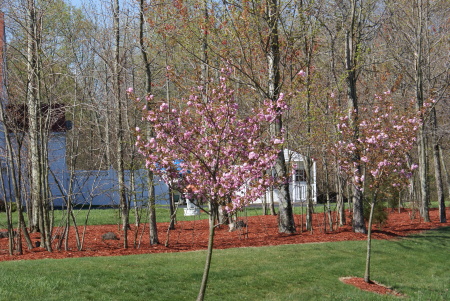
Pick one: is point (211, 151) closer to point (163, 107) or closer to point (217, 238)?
point (163, 107)

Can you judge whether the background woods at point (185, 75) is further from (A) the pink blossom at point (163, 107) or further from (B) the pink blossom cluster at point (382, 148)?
(A) the pink blossom at point (163, 107)

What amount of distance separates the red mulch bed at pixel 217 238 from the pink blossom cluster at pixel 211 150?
12.8 feet

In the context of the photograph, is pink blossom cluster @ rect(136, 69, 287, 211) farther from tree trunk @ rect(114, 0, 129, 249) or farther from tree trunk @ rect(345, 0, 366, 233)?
tree trunk @ rect(345, 0, 366, 233)

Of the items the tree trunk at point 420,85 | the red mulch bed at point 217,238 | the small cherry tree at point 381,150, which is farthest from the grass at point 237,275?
the tree trunk at point 420,85

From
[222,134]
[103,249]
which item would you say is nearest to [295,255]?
A: [103,249]

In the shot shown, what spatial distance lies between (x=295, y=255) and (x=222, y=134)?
5.25 m

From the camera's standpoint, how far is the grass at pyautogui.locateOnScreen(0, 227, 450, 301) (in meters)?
7.58

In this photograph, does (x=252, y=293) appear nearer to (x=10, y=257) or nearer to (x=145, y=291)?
(x=145, y=291)

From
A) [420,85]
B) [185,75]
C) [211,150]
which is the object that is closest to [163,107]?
[211,150]

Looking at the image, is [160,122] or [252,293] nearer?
[160,122]

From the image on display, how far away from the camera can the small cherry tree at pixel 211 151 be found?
687 centimetres

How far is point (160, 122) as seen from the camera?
22.7 feet

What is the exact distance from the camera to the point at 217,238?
1401 centimetres

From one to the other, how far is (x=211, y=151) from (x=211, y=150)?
0.04 feet
